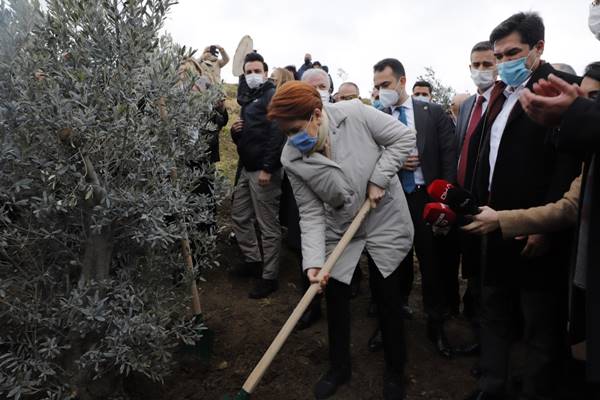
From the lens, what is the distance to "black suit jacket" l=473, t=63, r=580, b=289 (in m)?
2.68

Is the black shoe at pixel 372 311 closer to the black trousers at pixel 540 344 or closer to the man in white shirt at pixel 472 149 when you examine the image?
the man in white shirt at pixel 472 149

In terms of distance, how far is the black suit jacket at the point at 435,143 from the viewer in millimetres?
3945

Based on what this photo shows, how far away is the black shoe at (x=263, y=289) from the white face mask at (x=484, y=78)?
289 centimetres

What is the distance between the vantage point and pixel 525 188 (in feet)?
9.12

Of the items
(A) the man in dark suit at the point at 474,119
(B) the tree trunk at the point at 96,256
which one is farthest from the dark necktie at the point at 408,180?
(B) the tree trunk at the point at 96,256

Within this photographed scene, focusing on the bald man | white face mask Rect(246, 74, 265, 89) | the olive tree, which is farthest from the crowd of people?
white face mask Rect(246, 74, 265, 89)

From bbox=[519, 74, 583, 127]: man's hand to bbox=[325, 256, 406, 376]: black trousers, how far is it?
158 centimetres

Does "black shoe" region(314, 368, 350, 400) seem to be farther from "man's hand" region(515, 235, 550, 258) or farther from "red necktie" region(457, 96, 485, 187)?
"red necktie" region(457, 96, 485, 187)

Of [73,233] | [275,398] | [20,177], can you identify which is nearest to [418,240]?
[275,398]

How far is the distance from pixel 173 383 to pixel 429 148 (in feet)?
9.44

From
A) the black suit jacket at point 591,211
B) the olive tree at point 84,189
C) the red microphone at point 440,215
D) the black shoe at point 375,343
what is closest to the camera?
the black suit jacket at point 591,211

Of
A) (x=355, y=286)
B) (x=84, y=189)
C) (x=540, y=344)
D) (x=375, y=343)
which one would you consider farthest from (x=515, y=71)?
(x=355, y=286)

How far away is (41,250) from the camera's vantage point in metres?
2.72

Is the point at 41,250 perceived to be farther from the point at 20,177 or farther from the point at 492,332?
the point at 492,332
